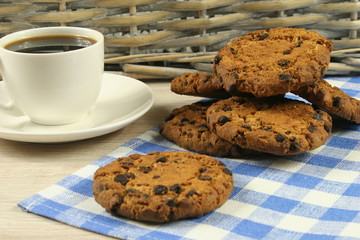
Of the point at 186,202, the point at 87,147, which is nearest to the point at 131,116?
the point at 87,147

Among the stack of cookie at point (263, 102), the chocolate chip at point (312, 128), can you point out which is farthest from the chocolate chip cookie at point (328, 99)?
the chocolate chip at point (312, 128)

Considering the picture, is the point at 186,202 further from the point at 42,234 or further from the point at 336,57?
the point at 336,57

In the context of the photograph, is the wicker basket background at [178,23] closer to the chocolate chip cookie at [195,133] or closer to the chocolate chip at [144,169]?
the chocolate chip cookie at [195,133]

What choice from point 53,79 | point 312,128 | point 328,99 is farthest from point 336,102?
point 53,79

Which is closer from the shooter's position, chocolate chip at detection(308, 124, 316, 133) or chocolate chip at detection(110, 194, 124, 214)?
chocolate chip at detection(110, 194, 124, 214)

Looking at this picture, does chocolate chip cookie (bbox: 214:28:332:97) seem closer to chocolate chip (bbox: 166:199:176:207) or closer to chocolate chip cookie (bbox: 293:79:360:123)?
chocolate chip cookie (bbox: 293:79:360:123)

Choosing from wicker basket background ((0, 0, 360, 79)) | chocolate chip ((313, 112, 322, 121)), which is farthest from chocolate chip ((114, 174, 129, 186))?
wicker basket background ((0, 0, 360, 79))
